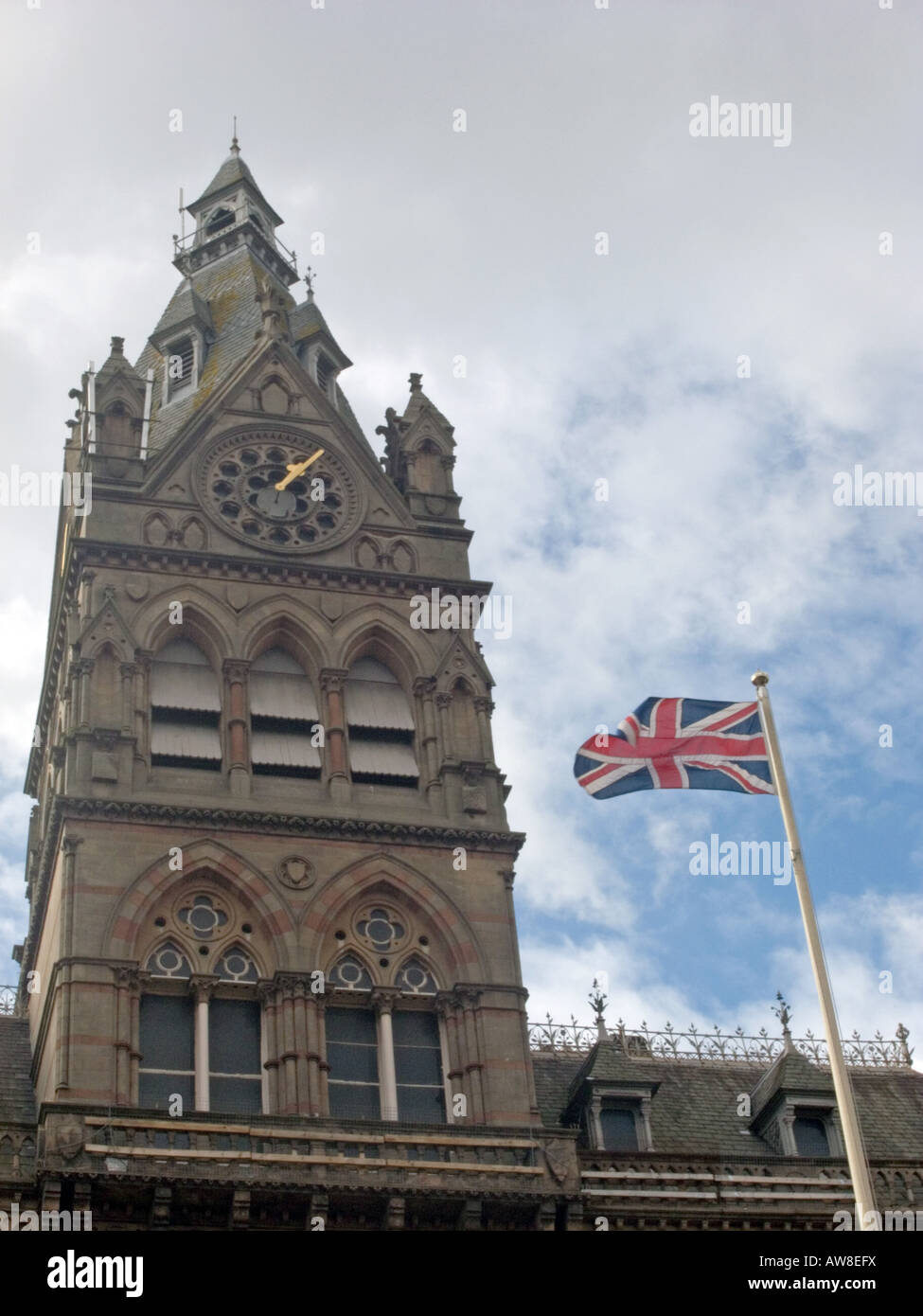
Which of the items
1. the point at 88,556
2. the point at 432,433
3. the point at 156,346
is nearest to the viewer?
the point at 88,556

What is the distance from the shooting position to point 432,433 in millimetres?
51625

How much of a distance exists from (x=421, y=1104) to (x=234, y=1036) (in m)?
3.81

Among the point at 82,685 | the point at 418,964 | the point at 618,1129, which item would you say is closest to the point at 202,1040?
the point at 418,964

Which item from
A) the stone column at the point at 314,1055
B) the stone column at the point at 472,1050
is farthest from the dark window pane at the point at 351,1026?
the stone column at the point at 472,1050

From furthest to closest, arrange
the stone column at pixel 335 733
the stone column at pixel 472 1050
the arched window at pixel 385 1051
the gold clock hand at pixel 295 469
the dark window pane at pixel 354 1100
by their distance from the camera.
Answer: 1. the gold clock hand at pixel 295 469
2. the stone column at pixel 335 733
3. the arched window at pixel 385 1051
4. the stone column at pixel 472 1050
5. the dark window pane at pixel 354 1100

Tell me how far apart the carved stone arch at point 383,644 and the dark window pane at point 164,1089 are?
→ 11013 millimetres

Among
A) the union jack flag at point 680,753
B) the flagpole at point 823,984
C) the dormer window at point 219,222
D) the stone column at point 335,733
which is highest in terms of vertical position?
the dormer window at point 219,222

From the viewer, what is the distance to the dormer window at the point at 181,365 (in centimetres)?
5338

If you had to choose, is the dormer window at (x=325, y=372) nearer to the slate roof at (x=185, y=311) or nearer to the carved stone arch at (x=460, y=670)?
the slate roof at (x=185, y=311)
